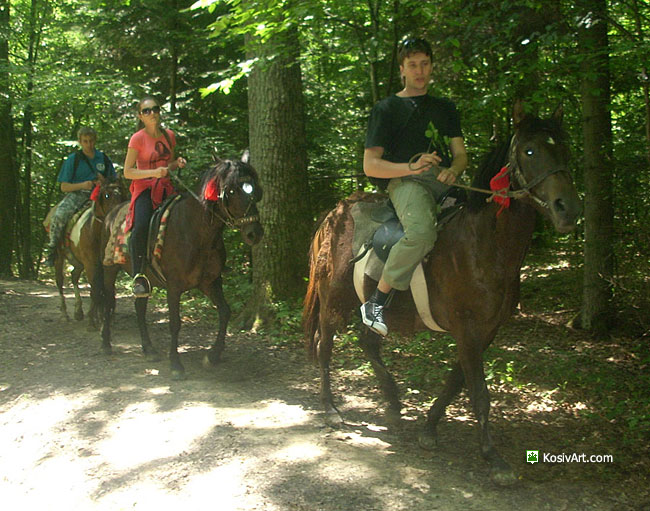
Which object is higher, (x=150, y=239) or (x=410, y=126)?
(x=410, y=126)

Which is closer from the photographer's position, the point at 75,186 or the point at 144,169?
the point at 144,169

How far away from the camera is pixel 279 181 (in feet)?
28.3

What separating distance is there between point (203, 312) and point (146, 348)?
2.89 m

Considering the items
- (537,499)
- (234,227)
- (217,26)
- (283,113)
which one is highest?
(217,26)

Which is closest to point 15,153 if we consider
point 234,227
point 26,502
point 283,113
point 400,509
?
point 283,113

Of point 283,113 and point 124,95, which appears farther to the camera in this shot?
point 124,95

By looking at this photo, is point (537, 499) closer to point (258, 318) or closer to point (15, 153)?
point (258, 318)

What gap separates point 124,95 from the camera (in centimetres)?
1145

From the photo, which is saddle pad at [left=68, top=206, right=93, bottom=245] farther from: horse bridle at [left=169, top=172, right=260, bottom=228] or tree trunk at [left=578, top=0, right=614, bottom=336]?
tree trunk at [left=578, top=0, right=614, bottom=336]

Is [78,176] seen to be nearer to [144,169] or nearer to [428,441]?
[144,169]

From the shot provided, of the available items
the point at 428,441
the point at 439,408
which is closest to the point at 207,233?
the point at 439,408

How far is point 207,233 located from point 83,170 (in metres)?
3.89

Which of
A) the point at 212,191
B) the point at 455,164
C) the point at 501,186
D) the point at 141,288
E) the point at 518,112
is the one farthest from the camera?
the point at 141,288
